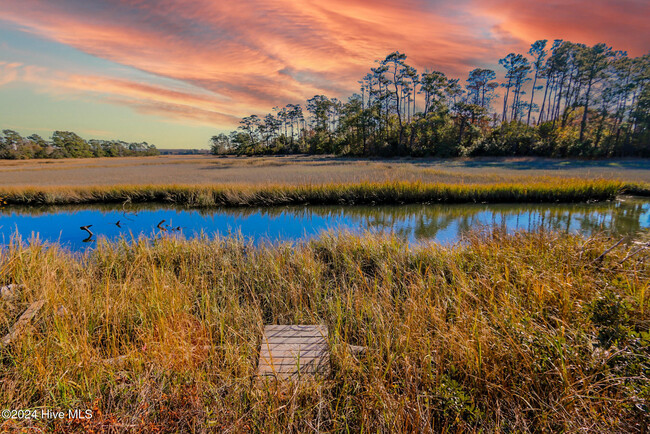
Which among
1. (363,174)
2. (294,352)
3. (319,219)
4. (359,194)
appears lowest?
(319,219)

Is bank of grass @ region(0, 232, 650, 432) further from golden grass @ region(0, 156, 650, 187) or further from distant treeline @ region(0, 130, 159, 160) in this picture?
distant treeline @ region(0, 130, 159, 160)

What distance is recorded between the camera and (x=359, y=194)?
13375 mm

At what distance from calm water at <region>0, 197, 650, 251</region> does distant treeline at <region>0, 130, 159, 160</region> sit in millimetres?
70157

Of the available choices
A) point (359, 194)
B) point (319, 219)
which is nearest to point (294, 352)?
point (319, 219)

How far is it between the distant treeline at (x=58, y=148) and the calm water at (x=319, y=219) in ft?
230

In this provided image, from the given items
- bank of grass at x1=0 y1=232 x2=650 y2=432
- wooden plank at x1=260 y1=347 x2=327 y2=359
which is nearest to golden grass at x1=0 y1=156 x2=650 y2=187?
bank of grass at x1=0 y1=232 x2=650 y2=432

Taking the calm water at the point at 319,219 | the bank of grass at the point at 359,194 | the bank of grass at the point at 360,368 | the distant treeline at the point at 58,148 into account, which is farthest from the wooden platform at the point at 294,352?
the distant treeline at the point at 58,148

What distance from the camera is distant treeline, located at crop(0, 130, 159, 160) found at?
2354 inches

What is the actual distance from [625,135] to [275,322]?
46702mm

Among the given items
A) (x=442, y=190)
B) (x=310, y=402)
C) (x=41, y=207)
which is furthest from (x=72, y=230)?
(x=442, y=190)

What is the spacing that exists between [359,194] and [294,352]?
447 inches

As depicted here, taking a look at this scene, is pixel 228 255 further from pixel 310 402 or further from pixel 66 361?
pixel 310 402

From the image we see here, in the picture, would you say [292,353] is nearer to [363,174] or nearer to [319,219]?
[319,219]

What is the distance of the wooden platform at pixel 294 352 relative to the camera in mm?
2201
